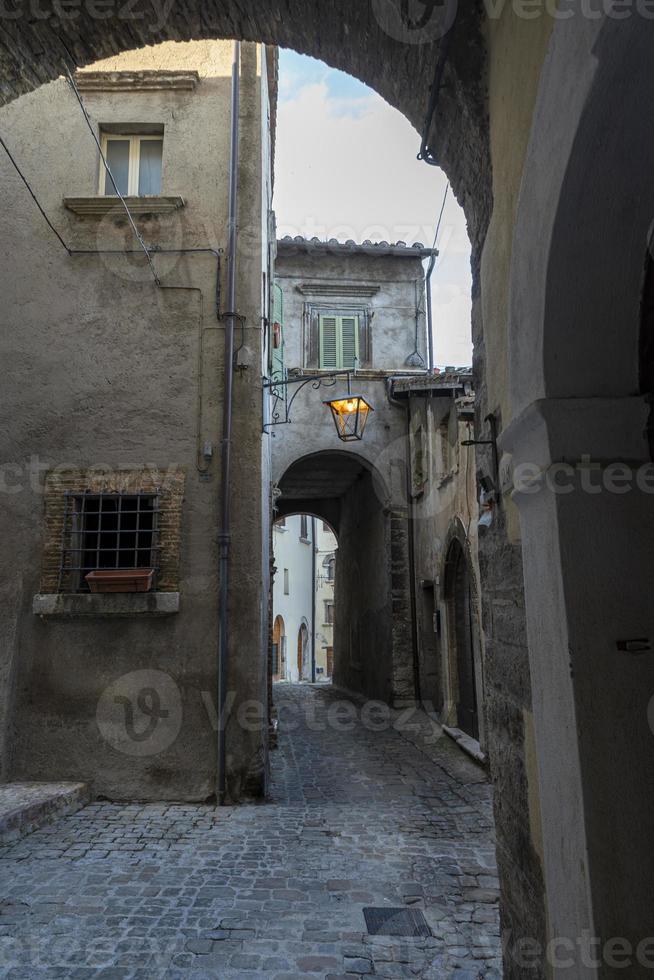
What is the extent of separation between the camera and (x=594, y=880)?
1734 mm

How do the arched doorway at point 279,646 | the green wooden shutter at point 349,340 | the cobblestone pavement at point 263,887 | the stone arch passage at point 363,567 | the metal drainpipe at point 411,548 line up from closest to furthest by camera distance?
the cobblestone pavement at point 263,887 → the metal drainpipe at point 411,548 → the stone arch passage at point 363,567 → the green wooden shutter at point 349,340 → the arched doorway at point 279,646

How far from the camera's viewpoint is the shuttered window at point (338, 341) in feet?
45.1

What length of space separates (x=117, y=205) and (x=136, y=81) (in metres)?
1.51

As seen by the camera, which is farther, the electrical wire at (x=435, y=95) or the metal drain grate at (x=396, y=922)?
the metal drain grate at (x=396, y=922)

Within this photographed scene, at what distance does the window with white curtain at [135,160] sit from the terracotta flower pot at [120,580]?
4.06m

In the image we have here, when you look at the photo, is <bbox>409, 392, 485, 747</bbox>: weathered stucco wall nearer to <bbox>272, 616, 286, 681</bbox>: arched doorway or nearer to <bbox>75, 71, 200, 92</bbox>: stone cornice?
<bbox>75, 71, 200, 92</bbox>: stone cornice

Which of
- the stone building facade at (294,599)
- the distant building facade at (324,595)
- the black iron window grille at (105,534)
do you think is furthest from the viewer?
the distant building facade at (324,595)

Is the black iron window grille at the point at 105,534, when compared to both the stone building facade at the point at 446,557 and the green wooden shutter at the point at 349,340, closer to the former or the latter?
the stone building facade at the point at 446,557

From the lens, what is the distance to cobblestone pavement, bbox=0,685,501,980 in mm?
3182

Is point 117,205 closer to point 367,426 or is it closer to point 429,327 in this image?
point 367,426

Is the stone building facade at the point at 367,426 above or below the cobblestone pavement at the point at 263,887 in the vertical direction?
above

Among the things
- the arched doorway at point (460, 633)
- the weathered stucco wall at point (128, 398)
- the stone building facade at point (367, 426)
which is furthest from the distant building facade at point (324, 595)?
the weathered stucco wall at point (128, 398)

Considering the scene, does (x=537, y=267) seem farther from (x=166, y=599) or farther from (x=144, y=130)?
(x=144, y=130)

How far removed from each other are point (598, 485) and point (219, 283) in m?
5.68
